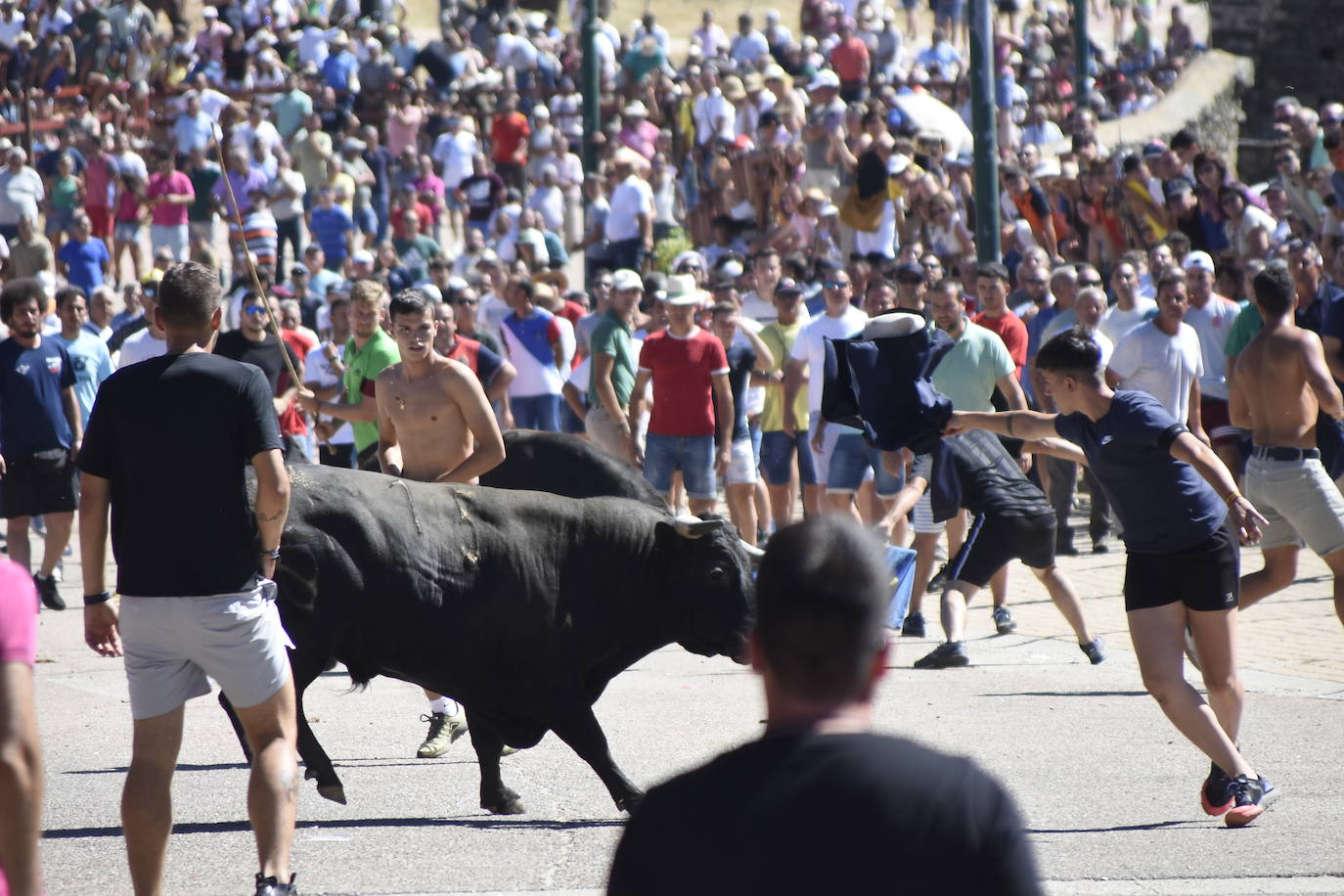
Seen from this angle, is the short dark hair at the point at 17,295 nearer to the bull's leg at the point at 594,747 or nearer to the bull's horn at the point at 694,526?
the bull's horn at the point at 694,526

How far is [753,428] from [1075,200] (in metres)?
5.10

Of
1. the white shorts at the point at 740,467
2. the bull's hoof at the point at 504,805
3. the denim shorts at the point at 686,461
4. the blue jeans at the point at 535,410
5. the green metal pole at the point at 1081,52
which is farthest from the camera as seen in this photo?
the green metal pole at the point at 1081,52

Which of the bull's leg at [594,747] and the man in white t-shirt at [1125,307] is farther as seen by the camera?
the man in white t-shirt at [1125,307]

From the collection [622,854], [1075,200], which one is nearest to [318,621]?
[622,854]

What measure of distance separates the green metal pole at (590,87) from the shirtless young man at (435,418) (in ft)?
38.9

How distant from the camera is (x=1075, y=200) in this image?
1622 cm

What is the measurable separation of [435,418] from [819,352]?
16.7 feet

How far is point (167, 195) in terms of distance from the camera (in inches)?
779

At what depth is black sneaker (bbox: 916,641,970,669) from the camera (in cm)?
895

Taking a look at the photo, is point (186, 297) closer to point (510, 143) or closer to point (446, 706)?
point (446, 706)

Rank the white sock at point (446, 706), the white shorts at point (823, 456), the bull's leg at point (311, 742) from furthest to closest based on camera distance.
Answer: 1. the white shorts at point (823, 456)
2. the white sock at point (446, 706)
3. the bull's leg at point (311, 742)

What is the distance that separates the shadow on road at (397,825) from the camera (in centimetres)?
601

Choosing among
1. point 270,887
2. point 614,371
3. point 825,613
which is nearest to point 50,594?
point 614,371

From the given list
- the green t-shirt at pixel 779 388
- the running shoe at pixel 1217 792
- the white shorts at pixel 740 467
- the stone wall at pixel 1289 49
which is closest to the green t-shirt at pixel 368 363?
the white shorts at pixel 740 467
